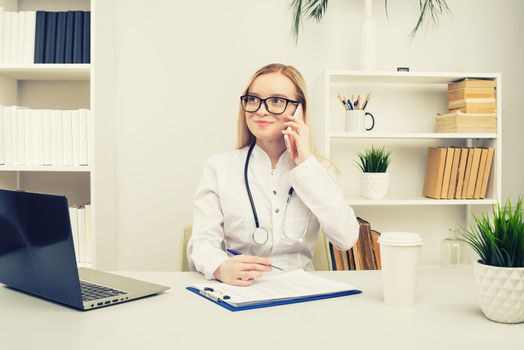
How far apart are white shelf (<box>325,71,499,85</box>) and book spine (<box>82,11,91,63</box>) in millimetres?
1131

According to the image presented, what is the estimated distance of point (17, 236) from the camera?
3.71 feet

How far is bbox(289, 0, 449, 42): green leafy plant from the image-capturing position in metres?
2.65

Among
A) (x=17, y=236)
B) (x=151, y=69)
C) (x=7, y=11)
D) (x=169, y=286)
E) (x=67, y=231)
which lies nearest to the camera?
(x=67, y=231)

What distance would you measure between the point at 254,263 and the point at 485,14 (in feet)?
7.63

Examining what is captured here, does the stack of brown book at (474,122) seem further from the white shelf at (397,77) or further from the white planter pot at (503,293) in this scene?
the white planter pot at (503,293)

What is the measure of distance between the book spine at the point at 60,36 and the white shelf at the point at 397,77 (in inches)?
49.2

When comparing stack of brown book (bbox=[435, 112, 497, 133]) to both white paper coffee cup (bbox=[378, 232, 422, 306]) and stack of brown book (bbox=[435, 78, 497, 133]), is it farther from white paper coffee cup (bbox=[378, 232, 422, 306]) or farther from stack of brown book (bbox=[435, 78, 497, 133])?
white paper coffee cup (bbox=[378, 232, 422, 306])

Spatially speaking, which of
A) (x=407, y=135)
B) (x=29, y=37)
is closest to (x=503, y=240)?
(x=407, y=135)

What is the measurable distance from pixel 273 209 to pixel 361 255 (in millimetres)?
912

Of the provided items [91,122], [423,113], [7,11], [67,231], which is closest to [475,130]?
[423,113]

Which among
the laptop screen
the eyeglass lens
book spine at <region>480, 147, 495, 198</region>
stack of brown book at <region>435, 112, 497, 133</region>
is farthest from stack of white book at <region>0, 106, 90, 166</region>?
book spine at <region>480, 147, 495, 198</region>

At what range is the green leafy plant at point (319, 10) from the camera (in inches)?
104

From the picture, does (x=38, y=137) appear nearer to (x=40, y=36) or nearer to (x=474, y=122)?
(x=40, y=36)

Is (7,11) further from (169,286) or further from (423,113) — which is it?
(423,113)
